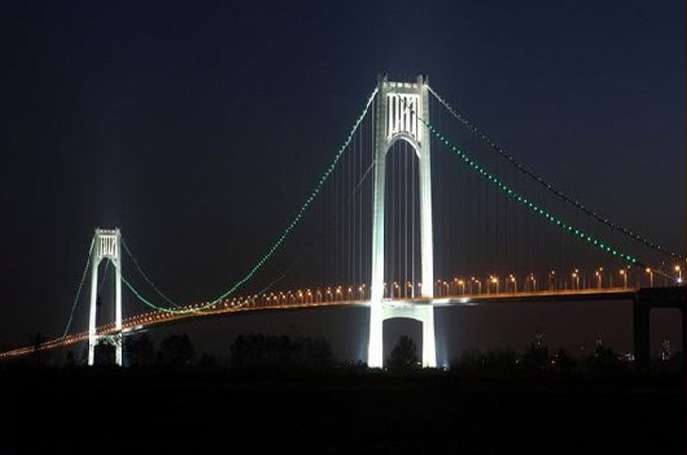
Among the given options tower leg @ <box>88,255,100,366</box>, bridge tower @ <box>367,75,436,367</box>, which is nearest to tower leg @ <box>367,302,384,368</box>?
bridge tower @ <box>367,75,436,367</box>

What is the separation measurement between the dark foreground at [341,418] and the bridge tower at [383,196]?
19.8m

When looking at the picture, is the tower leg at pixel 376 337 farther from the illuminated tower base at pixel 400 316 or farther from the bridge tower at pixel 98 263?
the bridge tower at pixel 98 263

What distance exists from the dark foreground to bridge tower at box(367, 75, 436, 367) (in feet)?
65.1

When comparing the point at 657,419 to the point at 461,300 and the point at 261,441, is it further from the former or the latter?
the point at 461,300

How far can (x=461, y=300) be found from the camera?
157ft

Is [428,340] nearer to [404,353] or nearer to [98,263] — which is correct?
[404,353]

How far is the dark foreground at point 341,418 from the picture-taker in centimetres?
2350

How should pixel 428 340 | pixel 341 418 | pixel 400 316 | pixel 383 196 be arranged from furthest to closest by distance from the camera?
pixel 383 196 < pixel 400 316 < pixel 428 340 < pixel 341 418

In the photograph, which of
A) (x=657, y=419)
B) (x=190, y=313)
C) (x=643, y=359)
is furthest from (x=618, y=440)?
(x=190, y=313)

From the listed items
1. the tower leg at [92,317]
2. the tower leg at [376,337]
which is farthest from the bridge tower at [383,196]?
the tower leg at [92,317]

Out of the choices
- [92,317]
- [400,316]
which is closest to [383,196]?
[400,316]

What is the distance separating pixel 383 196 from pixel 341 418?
28.4 metres

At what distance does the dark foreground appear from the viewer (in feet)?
77.1

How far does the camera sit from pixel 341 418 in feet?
83.1
